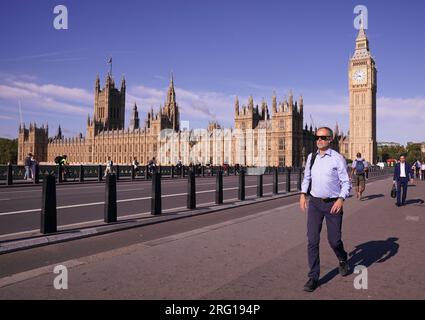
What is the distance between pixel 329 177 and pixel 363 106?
387 ft

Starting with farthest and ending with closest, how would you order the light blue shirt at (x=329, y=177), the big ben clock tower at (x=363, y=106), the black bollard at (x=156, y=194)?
1. the big ben clock tower at (x=363, y=106)
2. the black bollard at (x=156, y=194)
3. the light blue shirt at (x=329, y=177)

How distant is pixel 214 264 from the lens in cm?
549

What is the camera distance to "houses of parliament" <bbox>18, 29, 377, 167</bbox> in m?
88.1

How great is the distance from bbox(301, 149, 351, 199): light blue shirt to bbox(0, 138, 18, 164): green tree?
157 metres

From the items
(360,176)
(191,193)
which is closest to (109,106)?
(360,176)

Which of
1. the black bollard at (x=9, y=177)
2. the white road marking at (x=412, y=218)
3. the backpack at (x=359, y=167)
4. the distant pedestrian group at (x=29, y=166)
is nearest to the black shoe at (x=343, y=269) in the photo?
the white road marking at (x=412, y=218)

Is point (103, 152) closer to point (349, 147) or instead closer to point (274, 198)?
point (349, 147)

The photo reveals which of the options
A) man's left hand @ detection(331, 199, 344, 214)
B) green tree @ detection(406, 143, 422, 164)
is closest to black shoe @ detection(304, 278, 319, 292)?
man's left hand @ detection(331, 199, 344, 214)

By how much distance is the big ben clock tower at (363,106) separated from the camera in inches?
4395

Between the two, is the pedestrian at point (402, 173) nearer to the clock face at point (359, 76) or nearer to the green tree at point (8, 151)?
the clock face at point (359, 76)

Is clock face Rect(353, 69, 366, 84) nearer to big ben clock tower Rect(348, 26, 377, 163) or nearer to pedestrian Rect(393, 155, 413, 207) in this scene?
big ben clock tower Rect(348, 26, 377, 163)

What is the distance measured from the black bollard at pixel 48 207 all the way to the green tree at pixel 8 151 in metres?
153
